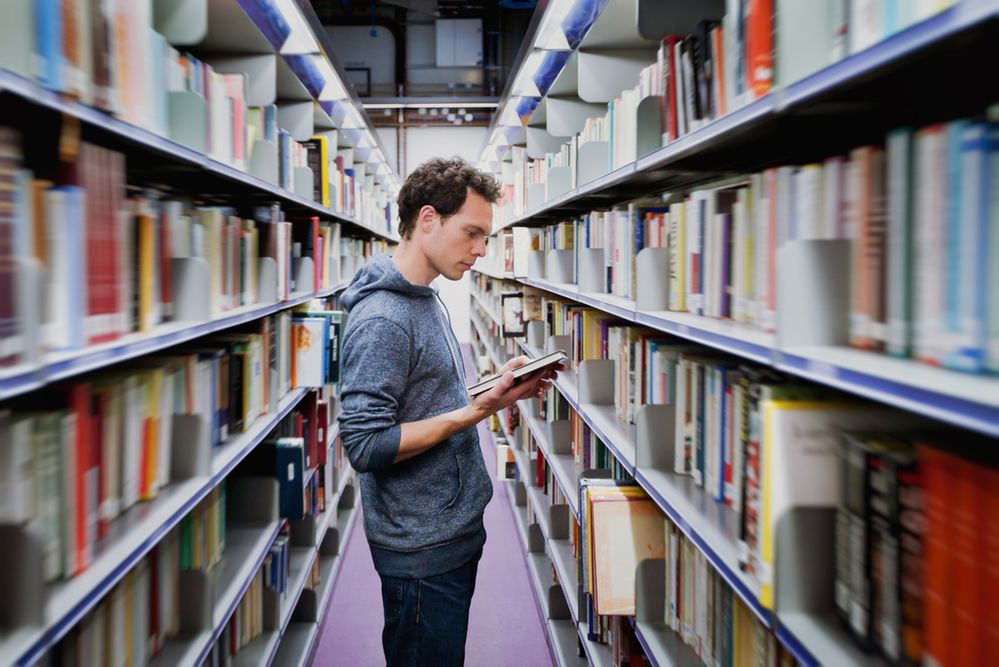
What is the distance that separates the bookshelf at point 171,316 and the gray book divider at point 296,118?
0.51 feet

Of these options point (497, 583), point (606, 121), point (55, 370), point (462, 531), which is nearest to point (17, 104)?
point (55, 370)

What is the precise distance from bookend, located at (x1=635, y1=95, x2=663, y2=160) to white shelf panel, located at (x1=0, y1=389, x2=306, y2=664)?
1329 mm

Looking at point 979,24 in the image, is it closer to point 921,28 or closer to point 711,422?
point 921,28

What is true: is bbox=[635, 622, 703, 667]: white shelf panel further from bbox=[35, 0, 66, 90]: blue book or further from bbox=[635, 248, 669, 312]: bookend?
bbox=[35, 0, 66, 90]: blue book

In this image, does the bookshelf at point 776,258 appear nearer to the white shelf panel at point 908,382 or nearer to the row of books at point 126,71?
the white shelf panel at point 908,382

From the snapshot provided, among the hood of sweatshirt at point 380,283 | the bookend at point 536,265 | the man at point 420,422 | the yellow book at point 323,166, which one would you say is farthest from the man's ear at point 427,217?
the bookend at point 536,265

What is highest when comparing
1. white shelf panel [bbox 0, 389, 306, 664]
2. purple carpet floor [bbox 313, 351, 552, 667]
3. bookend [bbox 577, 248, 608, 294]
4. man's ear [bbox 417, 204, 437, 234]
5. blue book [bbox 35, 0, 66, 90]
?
blue book [bbox 35, 0, 66, 90]

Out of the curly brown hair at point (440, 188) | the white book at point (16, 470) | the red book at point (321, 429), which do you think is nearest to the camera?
the white book at point (16, 470)

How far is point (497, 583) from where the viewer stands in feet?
12.6

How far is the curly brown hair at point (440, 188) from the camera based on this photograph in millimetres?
1943

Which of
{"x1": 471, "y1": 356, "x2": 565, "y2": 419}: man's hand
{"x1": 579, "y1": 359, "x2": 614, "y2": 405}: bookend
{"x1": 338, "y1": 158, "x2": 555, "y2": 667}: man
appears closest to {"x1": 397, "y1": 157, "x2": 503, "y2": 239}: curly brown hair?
{"x1": 338, "y1": 158, "x2": 555, "y2": 667}: man

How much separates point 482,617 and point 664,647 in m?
1.96

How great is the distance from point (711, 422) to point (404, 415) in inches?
30.1

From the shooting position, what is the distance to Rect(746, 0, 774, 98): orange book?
1.13 meters
